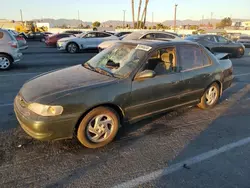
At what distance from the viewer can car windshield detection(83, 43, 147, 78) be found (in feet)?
13.0

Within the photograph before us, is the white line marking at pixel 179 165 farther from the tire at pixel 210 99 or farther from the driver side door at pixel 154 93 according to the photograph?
the tire at pixel 210 99

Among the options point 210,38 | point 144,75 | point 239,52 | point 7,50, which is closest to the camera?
point 144,75

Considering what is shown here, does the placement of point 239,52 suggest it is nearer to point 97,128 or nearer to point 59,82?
point 97,128

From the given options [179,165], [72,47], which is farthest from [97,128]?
[72,47]

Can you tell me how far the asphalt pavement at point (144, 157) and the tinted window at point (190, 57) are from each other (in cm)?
108

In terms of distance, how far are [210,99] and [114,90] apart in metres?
2.76

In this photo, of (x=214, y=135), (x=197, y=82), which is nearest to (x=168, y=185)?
(x=214, y=135)

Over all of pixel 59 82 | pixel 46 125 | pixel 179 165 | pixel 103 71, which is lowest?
pixel 179 165

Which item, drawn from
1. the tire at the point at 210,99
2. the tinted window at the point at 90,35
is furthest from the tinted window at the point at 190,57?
the tinted window at the point at 90,35

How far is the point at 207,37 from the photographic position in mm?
14688

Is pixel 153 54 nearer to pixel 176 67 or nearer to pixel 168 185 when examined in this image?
pixel 176 67

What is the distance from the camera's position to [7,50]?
31.0ft

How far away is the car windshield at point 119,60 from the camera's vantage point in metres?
3.96

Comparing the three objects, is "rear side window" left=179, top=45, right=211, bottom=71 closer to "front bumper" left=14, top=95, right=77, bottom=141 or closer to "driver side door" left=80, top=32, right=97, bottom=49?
"front bumper" left=14, top=95, right=77, bottom=141
